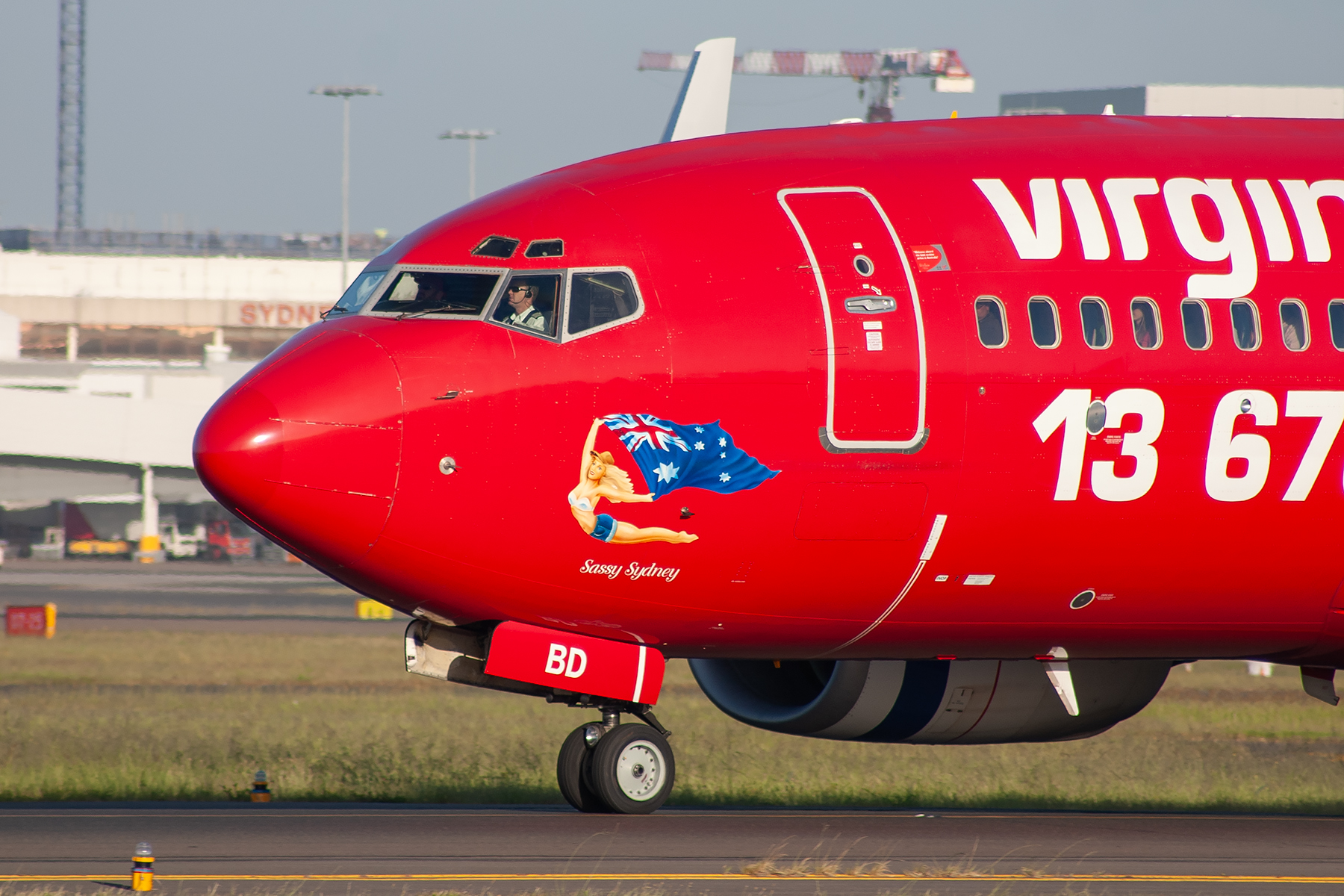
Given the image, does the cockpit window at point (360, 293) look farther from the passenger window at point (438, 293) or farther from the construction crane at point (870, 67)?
the construction crane at point (870, 67)

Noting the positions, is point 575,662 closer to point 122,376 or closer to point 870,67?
point 122,376

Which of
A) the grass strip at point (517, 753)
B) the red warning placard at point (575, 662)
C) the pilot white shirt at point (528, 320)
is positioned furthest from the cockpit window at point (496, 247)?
the grass strip at point (517, 753)

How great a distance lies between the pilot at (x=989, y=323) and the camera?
15.7 m

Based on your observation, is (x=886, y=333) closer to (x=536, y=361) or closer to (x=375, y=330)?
(x=536, y=361)

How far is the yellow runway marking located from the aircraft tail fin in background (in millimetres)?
13197

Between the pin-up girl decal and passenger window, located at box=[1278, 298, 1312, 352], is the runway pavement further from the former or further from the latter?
passenger window, located at box=[1278, 298, 1312, 352]

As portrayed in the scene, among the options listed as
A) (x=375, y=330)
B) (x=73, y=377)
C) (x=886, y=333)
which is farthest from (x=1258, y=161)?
(x=73, y=377)

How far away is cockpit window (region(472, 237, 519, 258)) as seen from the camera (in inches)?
598

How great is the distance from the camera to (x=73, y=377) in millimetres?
109625

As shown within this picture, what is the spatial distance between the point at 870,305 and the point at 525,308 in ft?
10.0

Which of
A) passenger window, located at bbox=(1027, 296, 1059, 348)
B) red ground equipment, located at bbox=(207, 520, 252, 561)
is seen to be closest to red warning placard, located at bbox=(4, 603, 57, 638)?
passenger window, located at bbox=(1027, 296, 1059, 348)

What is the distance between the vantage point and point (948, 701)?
17.8 m

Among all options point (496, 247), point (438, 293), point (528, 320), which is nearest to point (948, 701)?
point (528, 320)

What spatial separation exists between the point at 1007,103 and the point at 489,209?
109m
